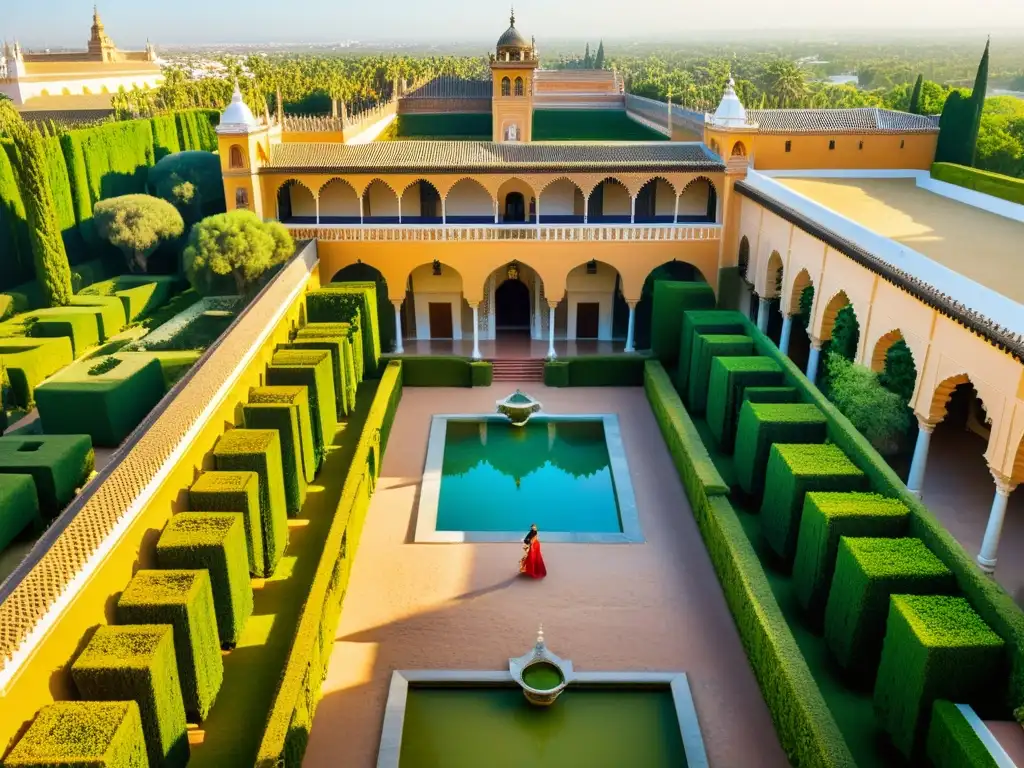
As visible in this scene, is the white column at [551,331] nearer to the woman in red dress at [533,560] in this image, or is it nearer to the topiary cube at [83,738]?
the woman in red dress at [533,560]

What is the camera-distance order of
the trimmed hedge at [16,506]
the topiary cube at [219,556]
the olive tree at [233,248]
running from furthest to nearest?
the olive tree at [233,248]
the trimmed hedge at [16,506]
the topiary cube at [219,556]

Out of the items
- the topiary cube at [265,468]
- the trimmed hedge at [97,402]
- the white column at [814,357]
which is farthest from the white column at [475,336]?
the topiary cube at [265,468]

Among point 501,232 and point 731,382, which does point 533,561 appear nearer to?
point 731,382

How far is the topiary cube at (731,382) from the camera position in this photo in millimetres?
19250

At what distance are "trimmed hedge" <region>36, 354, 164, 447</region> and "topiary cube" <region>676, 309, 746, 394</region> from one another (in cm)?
1373

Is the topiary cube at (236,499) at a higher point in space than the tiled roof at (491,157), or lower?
lower

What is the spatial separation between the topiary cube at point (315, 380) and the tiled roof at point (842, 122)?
16249 millimetres

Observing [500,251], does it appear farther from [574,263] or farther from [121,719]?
[121,719]

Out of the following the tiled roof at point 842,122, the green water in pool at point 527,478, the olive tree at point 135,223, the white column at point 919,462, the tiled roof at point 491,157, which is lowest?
the green water in pool at point 527,478

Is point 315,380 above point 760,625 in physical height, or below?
above

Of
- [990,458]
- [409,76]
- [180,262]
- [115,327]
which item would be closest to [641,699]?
[990,458]

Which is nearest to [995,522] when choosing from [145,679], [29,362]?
[145,679]

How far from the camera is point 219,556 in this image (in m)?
12.1

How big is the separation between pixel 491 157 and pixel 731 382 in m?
11.6
